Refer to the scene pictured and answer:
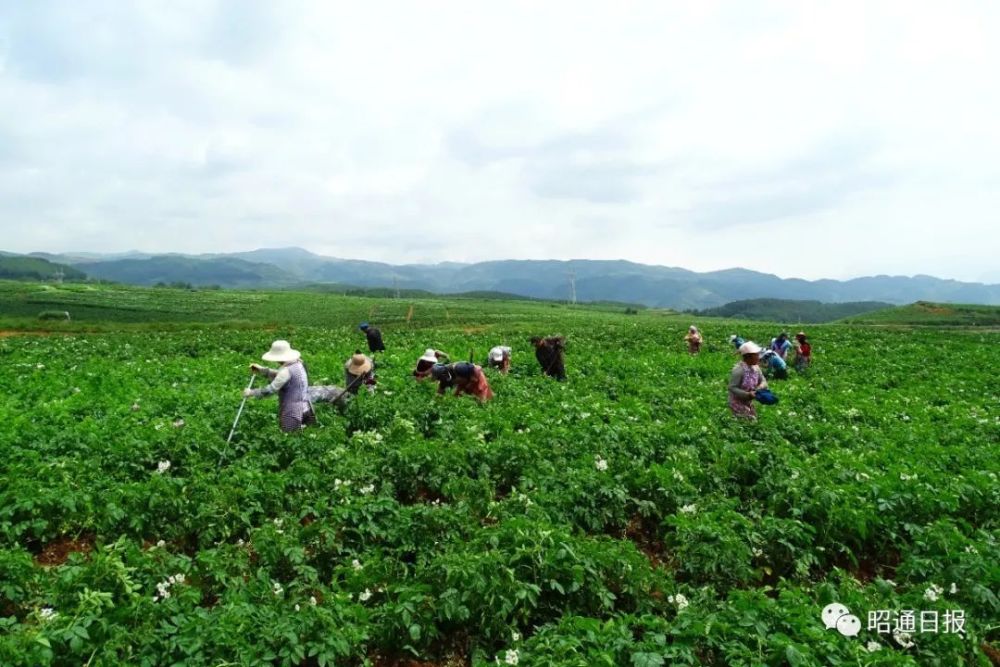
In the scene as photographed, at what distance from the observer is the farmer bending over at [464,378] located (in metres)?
13.6

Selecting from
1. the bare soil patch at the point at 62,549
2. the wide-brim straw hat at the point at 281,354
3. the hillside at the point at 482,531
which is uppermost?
the wide-brim straw hat at the point at 281,354

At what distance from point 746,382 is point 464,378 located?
6.45 metres

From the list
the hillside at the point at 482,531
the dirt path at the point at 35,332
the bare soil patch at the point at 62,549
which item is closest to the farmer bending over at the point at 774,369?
the hillside at the point at 482,531

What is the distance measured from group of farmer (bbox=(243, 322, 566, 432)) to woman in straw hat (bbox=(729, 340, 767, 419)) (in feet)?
18.7

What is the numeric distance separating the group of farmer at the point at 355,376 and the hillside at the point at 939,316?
8324 cm

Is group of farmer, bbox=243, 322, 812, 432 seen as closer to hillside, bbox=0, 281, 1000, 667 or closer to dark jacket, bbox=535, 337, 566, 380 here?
dark jacket, bbox=535, 337, 566, 380

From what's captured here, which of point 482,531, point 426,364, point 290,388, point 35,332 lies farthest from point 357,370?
point 35,332

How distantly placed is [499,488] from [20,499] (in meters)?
6.20

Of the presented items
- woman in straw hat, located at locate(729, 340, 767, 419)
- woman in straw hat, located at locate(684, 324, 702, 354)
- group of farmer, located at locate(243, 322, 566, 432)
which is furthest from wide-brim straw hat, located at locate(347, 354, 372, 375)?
woman in straw hat, located at locate(684, 324, 702, 354)

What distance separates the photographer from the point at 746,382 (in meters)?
11.9

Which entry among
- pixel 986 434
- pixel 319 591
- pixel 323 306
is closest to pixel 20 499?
pixel 319 591

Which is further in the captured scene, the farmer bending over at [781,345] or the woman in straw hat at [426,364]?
the farmer bending over at [781,345]

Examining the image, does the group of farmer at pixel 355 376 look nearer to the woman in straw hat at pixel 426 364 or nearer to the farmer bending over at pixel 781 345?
the woman in straw hat at pixel 426 364

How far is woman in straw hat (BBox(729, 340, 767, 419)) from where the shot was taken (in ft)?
38.1
